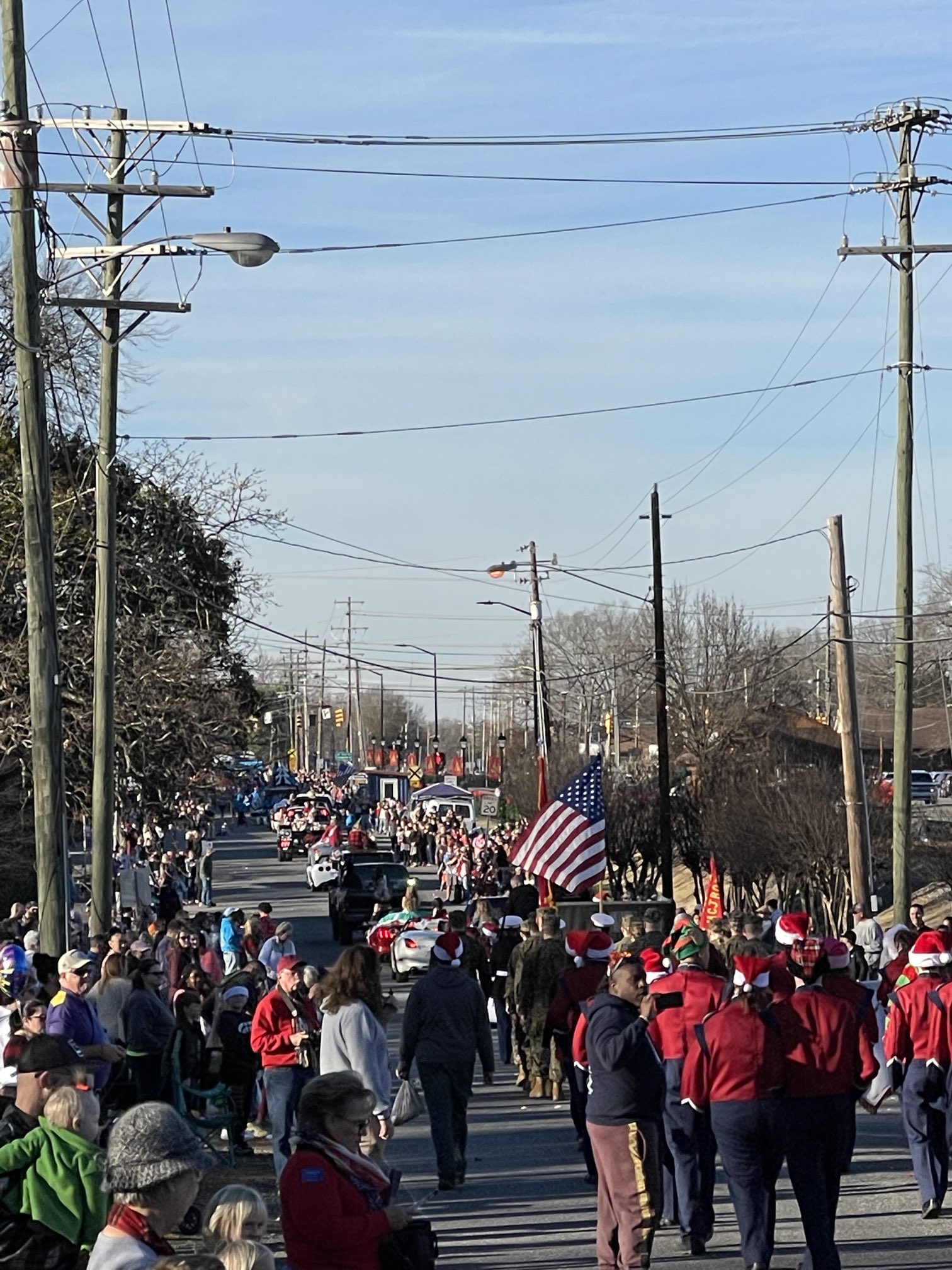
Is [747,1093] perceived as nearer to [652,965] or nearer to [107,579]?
[652,965]

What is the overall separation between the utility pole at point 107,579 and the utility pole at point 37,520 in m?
4.90

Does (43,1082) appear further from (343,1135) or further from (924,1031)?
(924,1031)

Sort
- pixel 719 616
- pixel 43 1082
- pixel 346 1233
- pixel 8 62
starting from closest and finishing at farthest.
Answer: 1. pixel 346 1233
2. pixel 43 1082
3. pixel 8 62
4. pixel 719 616

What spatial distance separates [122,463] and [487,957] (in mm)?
12898

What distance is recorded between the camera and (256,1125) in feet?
54.2

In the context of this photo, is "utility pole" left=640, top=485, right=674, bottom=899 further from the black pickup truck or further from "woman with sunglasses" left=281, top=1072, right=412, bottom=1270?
"woman with sunglasses" left=281, top=1072, right=412, bottom=1270

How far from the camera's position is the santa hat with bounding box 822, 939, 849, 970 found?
10539 millimetres

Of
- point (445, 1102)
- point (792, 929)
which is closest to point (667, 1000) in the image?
point (792, 929)

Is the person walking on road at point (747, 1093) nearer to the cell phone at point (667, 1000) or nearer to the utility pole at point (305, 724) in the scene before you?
the cell phone at point (667, 1000)

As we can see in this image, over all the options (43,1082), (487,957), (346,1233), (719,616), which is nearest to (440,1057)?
(43,1082)

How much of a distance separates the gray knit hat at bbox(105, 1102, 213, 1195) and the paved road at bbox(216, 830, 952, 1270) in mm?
5516

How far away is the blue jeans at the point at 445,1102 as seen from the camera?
13070 mm

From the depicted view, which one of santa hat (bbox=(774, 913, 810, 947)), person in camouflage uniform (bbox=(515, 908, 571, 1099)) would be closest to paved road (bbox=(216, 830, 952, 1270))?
person in camouflage uniform (bbox=(515, 908, 571, 1099))

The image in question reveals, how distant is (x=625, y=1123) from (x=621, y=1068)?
273 mm
